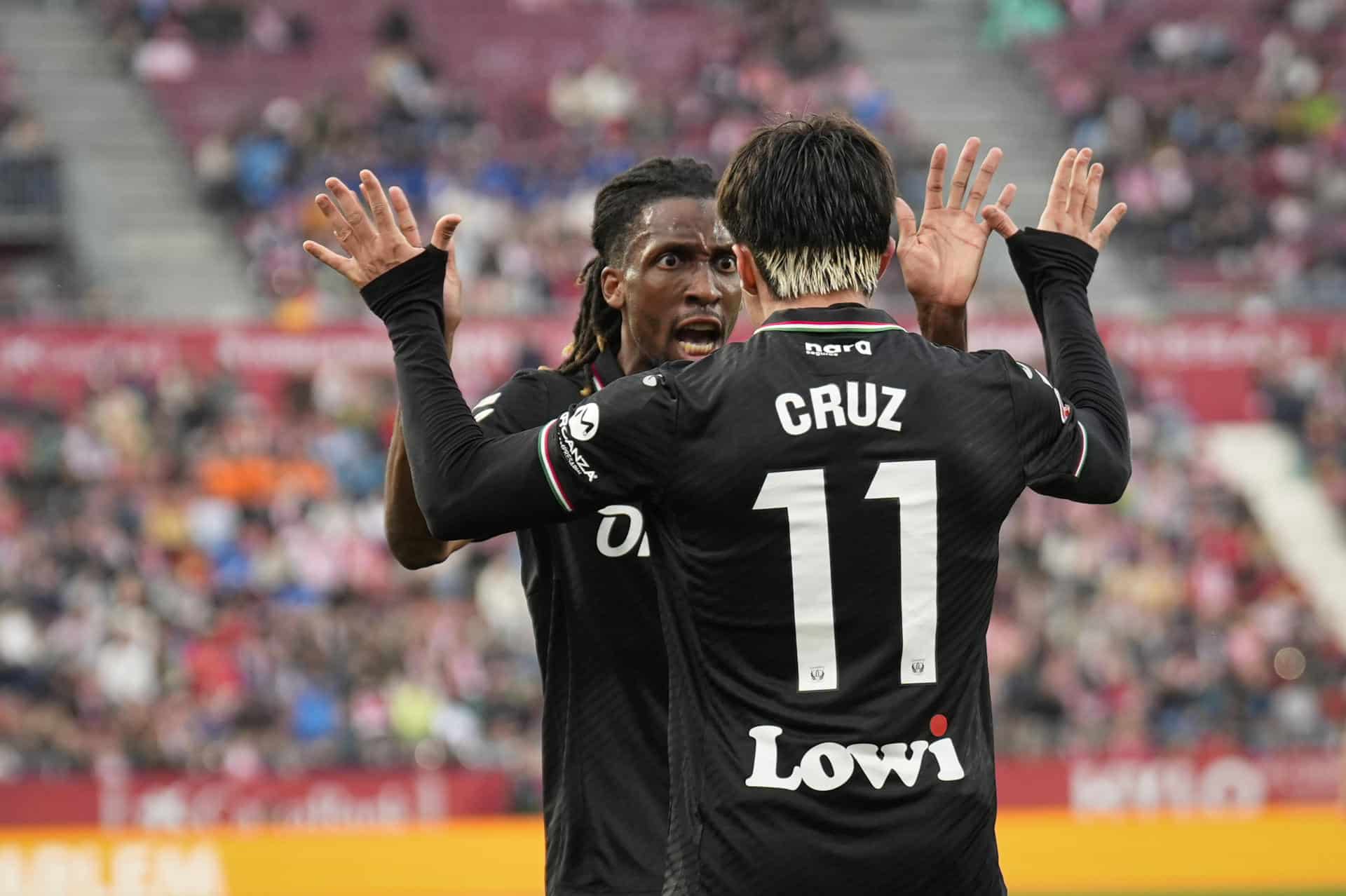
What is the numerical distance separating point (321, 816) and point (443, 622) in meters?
2.39

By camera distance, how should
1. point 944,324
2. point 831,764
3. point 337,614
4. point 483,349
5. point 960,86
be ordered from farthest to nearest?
point 960,86 → point 483,349 → point 337,614 → point 944,324 → point 831,764

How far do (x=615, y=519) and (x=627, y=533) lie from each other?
0.13 feet

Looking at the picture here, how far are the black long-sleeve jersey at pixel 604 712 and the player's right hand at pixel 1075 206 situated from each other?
39.0 inches

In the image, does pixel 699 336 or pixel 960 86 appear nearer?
pixel 699 336

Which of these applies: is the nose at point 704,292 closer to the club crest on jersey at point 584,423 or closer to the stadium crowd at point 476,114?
the club crest on jersey at point 584,423

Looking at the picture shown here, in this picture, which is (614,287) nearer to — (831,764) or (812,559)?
(812,559)

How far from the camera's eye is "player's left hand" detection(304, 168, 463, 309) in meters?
3.53

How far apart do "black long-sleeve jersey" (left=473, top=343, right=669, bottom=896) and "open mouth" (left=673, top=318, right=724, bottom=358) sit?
379mm

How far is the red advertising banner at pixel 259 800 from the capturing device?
44.9ft

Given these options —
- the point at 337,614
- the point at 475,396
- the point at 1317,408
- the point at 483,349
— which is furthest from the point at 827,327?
the point at 1317,408

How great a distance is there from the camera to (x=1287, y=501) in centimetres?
1995

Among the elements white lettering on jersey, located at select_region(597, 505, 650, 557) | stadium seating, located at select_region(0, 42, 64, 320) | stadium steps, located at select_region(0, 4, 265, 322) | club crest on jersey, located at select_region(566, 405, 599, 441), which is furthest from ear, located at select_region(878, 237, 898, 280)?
stadium seating, located at select_region(0, 42, 64, 320)

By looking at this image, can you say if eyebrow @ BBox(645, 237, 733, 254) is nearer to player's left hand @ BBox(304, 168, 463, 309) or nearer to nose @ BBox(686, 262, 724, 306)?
nose @ BBox(686, 262, 724, 306)

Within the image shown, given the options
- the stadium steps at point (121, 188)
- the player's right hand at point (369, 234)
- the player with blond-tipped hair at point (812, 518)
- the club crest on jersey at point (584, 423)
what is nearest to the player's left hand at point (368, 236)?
the player's right hand at point (369, 234)
